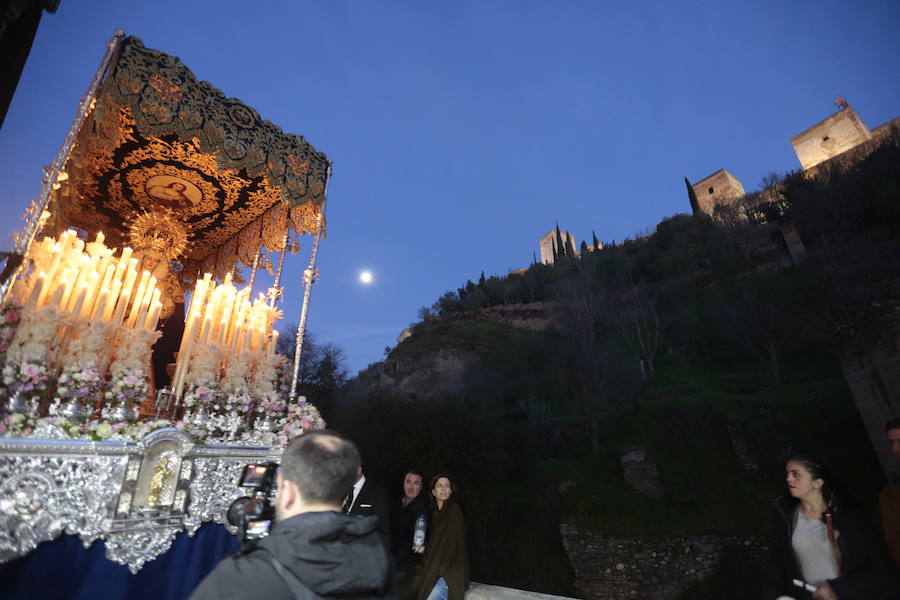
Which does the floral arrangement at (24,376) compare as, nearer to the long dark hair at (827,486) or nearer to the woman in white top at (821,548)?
the woman in white top at (821,548)

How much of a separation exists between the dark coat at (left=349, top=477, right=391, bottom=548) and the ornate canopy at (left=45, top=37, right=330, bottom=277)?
13.2 feet

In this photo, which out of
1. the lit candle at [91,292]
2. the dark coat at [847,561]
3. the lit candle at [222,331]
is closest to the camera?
the dark coat at [847,561]

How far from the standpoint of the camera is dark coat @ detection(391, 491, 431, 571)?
4004 mm

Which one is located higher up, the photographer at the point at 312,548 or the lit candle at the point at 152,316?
the lit candle at the point at 152,316

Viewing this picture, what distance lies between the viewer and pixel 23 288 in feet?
12.3

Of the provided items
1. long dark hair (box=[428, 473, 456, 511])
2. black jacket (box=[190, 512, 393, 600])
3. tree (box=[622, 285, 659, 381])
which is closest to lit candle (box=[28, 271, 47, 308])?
black jacket (box=[190, 512, 393, 600])

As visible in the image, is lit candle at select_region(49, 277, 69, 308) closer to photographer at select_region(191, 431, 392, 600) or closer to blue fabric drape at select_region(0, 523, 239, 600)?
blue fabric drape at select_region(0, 523, 239, 600)

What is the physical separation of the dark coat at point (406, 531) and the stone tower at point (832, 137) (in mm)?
54843

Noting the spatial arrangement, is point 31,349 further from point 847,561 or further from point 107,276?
point 847,561

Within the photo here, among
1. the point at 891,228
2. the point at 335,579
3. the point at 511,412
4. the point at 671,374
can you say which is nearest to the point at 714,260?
the point at 891,228

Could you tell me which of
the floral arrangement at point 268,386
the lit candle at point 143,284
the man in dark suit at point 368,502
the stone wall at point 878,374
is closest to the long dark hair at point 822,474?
the man in dark suit at point 368,502

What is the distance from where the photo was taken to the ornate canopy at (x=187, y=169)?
4.53 m

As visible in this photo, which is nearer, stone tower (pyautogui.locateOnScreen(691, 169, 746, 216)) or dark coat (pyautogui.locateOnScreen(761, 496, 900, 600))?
dark coat (pyautogui.locateOnScreen(761, 496, 900, 600))

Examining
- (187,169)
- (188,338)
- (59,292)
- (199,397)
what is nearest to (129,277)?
(59,292)
